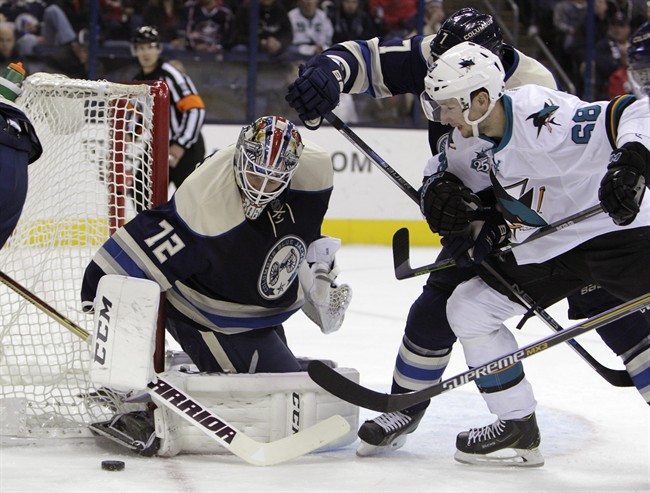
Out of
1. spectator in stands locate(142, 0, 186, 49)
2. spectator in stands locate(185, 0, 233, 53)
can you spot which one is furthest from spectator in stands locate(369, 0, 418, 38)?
spectator in stands locate(142, 0, 186, 49)

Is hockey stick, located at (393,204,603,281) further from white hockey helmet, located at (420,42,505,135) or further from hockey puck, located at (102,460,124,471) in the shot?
hockey puck, located at (102,460,124,471)

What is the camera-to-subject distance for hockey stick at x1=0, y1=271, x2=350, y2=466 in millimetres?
2434

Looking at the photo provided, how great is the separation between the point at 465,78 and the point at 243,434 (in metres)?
0.88

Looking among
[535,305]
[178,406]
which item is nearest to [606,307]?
[535,305]

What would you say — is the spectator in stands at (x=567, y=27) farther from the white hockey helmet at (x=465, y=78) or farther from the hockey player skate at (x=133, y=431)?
the hockey player skate at (x=133, y=431)

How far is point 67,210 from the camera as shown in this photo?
301 cm

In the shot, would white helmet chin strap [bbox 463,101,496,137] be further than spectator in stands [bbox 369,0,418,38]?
No

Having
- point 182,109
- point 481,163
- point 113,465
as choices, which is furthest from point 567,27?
point 113,465

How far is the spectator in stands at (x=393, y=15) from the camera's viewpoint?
23.1 feet

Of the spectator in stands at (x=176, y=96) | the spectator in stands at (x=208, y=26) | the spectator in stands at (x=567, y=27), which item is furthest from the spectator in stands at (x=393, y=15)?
the spectator in stands at (x=176, y=96)

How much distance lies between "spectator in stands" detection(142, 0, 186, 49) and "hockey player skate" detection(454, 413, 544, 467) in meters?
4.59

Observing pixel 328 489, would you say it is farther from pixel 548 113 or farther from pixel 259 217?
pixel 548 113

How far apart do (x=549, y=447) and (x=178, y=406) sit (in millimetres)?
905

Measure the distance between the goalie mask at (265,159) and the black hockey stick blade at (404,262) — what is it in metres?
0.41
